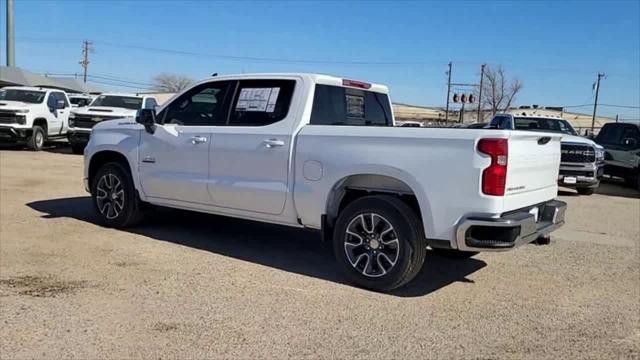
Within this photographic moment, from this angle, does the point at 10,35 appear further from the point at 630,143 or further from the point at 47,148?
the point at 630,143

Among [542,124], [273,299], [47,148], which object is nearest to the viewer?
[273,299]

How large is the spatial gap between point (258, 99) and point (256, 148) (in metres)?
0.60

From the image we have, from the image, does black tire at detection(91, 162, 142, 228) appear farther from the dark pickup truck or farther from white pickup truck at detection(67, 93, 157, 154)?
the dark pickup truck

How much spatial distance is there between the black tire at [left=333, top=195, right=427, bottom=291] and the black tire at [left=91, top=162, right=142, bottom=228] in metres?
3.12

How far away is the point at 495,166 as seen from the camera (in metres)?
4.82

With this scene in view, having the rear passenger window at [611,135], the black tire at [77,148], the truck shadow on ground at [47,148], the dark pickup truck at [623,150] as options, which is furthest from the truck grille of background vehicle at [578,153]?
the truck shadow on ground at [47,148]

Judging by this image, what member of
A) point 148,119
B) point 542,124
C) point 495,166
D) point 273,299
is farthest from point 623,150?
point 273,299

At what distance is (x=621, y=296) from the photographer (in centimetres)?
567

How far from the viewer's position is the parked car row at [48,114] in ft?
61.4

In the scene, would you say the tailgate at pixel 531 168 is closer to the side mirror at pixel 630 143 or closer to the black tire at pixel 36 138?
the side mirror at pixel 630 143

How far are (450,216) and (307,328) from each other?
153 cm

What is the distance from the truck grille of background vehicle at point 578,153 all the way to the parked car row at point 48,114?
1221 centimetres

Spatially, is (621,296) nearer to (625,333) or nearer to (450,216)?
(625,333)

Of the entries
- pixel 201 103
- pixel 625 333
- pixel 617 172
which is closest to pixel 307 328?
pixel 625 333
